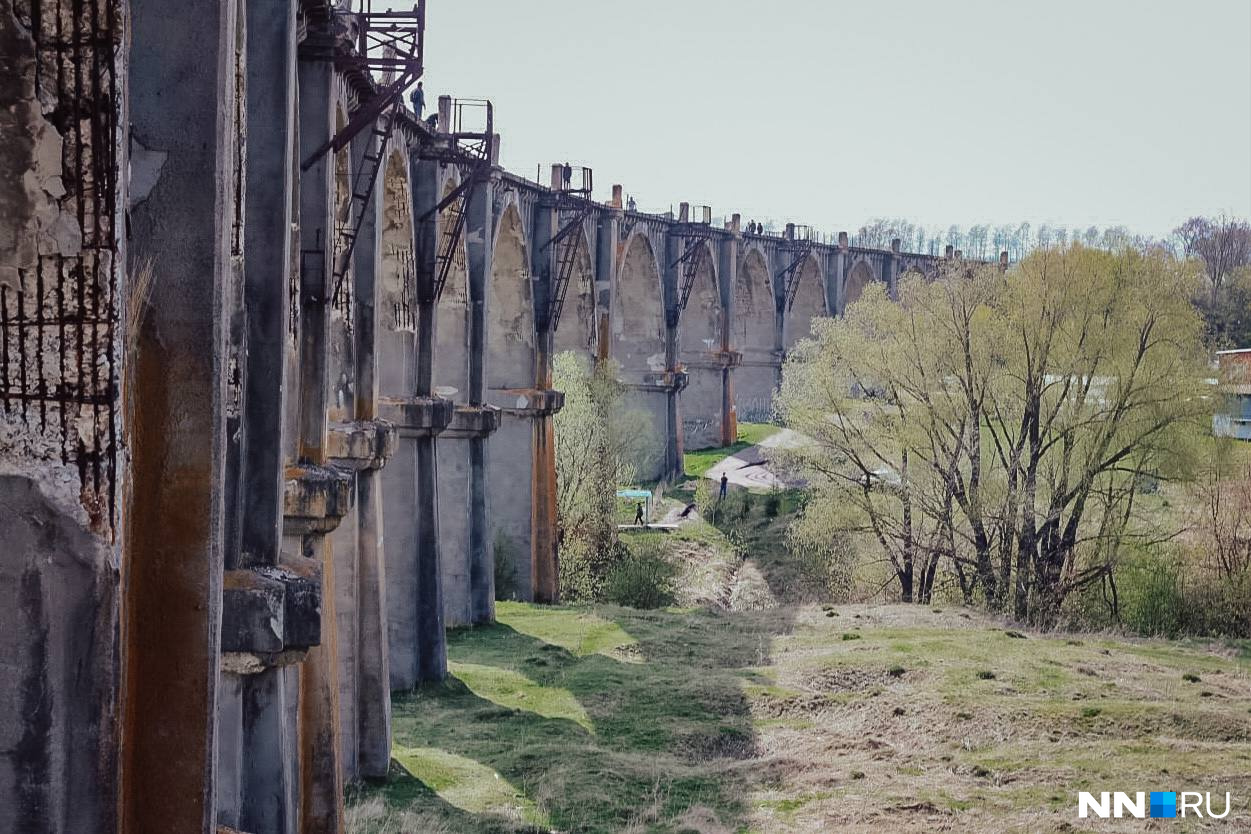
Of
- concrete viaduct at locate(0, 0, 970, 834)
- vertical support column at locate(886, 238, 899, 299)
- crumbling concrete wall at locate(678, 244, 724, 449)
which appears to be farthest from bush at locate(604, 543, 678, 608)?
vertical support column at locate(886, 238, 899, 299)

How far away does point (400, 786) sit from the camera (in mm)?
11797

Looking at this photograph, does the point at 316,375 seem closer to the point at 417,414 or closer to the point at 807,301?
the point at 417,414

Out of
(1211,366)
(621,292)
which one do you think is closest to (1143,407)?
(1211,366)

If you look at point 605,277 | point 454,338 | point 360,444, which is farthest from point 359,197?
point 605,277

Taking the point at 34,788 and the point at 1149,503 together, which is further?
the point at 1149,503

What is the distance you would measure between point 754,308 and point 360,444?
33599 mm

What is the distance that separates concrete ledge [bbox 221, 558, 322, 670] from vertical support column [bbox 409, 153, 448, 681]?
811 centimetres

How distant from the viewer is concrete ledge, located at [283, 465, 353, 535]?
890 cm

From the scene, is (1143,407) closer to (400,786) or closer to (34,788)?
(400,786)

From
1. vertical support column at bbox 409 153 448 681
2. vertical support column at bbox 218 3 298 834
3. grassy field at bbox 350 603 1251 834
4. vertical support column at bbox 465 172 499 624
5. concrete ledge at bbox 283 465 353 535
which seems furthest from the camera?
vertical support column at bbox 465 172 499 624

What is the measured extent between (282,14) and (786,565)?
68.6 ft

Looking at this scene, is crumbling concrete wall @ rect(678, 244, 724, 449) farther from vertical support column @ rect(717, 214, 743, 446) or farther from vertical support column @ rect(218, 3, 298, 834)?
vertical support column @ rect(218, 3, 298, 834)

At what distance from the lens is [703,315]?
3822 centimetres

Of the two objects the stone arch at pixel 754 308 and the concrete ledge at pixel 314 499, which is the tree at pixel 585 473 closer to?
the concrete ledge at pixel 314 499
